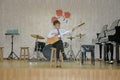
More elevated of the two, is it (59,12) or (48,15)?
(59,12)

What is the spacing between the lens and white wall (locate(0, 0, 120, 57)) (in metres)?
9.91

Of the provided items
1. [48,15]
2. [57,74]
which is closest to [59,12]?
[48,15]

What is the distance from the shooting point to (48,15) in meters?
9.95

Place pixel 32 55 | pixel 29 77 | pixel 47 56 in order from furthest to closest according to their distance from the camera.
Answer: pixel 32 55
pixel 47 56
pixel 29 77

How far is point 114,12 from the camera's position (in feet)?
32.6

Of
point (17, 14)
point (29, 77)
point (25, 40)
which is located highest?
point (17, 14)

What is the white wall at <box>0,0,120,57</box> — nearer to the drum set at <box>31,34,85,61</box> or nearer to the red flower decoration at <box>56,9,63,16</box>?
the red flower decoration at <box>56,9,63,16</box>

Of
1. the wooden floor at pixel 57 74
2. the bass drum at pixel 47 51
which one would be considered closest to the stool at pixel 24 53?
the bass drum at pixel 47 51

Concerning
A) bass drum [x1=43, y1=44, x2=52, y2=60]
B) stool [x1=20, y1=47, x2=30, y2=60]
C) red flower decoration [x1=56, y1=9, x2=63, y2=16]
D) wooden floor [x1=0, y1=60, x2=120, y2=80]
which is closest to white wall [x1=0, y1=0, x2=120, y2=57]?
red flower decoration [x1=56, y1=9, x2=63, y2=16]

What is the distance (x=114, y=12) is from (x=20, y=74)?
6.21m

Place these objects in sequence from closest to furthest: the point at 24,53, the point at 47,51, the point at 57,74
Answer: the point at 57,74
the point at 47,51
the point at 24,53

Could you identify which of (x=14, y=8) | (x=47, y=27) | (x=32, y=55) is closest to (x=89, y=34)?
(x=47, y=27)

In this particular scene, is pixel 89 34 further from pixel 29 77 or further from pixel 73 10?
pixel 29 77

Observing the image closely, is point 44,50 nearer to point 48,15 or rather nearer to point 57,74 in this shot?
point 48,15
